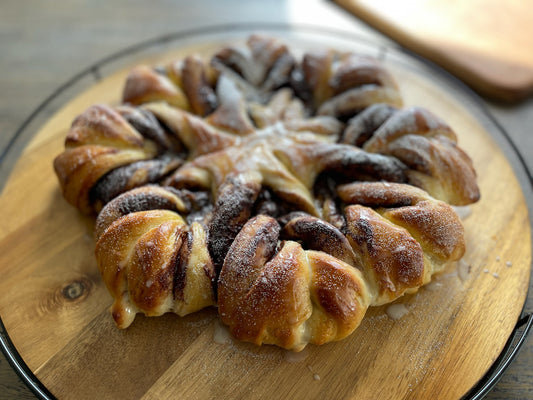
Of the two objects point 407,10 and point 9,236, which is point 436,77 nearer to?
point 407,10

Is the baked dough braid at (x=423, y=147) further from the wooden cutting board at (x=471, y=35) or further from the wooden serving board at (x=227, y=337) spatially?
the wooden cutting board at (x=471, y=35)

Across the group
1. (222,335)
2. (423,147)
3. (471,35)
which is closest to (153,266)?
(222,335)

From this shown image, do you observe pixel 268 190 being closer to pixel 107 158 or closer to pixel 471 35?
pixel 107 158

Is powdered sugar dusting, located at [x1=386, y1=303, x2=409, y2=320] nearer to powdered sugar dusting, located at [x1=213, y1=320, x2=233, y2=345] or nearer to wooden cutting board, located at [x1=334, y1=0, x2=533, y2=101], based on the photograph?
powdered sugar dusting, located at [x1=213, y1=320, x2=233, y2=345]

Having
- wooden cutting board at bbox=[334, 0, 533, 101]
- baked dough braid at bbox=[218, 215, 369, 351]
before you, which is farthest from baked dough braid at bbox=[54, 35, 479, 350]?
wooden cutting board at bbox=[334, 0, 533, 101]

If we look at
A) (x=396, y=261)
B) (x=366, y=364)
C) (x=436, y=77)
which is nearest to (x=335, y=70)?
(x=436, y=77)

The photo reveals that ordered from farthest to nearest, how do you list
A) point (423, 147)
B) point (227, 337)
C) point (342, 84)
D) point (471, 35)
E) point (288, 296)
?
point (471, 35)
point (342, 84)
point (423, 147)
point (227, 337)
point (288, 296)

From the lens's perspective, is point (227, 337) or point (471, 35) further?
point (471, 35)
